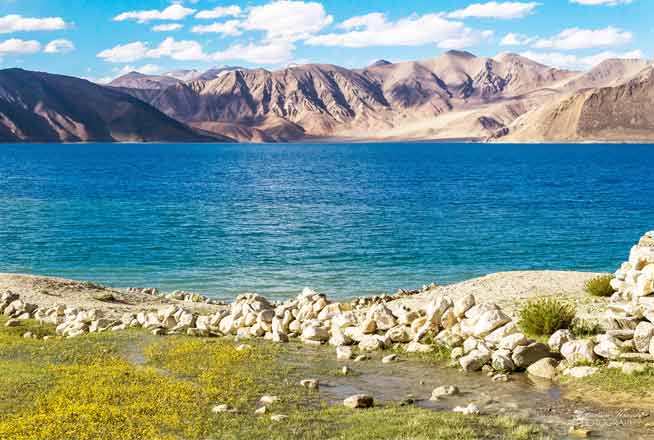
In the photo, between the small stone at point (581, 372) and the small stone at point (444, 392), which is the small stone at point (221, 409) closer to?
the small stone at point (444, 392)

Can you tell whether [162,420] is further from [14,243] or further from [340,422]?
[14,243]

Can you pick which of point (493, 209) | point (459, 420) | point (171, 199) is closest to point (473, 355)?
point (459, 420)

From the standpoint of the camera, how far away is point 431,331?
19.8 meters

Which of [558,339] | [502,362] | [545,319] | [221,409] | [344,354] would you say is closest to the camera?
[221,409]

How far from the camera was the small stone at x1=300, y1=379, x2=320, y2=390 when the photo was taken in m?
15.7

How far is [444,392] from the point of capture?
15.1 metres

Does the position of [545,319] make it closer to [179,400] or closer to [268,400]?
[268,400]

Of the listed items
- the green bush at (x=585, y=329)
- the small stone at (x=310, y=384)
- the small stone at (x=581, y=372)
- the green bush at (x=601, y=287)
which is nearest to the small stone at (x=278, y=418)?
the small stone at (x=310, y=384)

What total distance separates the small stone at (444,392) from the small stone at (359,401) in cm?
144

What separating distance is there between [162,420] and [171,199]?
238ft

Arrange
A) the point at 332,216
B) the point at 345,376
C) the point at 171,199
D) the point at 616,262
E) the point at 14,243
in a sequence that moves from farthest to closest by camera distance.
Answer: the point at 171,199
the point at 332,216
the point at 14,243
the point at 616,262
the point at 345,376

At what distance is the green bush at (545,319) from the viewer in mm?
19297

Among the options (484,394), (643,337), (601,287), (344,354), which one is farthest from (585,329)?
(344,354)

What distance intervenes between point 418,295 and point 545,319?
976 cm
